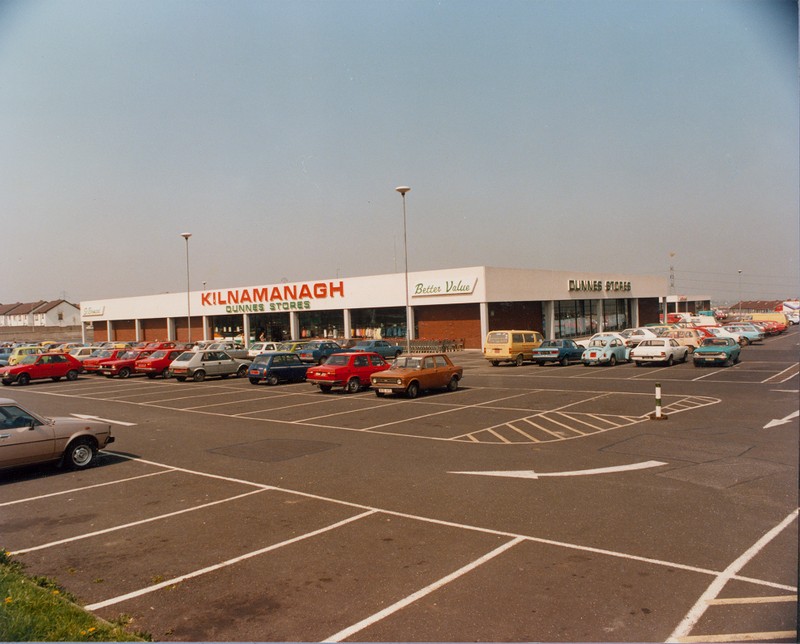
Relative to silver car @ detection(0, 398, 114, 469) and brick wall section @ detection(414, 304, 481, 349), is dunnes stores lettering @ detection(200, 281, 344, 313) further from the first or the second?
silver car @ detection(0, 398, 114, 469)

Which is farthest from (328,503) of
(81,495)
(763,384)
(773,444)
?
(763,384)

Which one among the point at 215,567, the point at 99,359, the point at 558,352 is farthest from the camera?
the point at 99,359

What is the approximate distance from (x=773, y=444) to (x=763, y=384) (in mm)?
11594

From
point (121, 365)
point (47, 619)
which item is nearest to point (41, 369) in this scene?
point (121, 365)

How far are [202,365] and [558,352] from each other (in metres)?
18.8

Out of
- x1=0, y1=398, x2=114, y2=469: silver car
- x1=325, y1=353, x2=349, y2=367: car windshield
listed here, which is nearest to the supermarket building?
x1=325, y1=353, x2=349, y2=367: car windshield

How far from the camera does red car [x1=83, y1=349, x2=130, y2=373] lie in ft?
120

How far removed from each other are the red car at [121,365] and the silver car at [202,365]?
13.9 ft

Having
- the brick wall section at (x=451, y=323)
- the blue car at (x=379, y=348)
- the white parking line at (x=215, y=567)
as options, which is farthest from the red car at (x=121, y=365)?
the white parking line at (x=215, y=567)

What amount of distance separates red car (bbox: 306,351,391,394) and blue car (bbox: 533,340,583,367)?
12.5 meters

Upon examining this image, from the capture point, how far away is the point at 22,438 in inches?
436

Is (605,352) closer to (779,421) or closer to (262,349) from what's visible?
(779,421)

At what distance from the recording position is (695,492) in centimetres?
928

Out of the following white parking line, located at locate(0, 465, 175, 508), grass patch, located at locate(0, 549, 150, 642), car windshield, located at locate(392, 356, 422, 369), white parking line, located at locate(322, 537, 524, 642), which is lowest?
white parking line, located at locate(0, 465, 175, 508)
